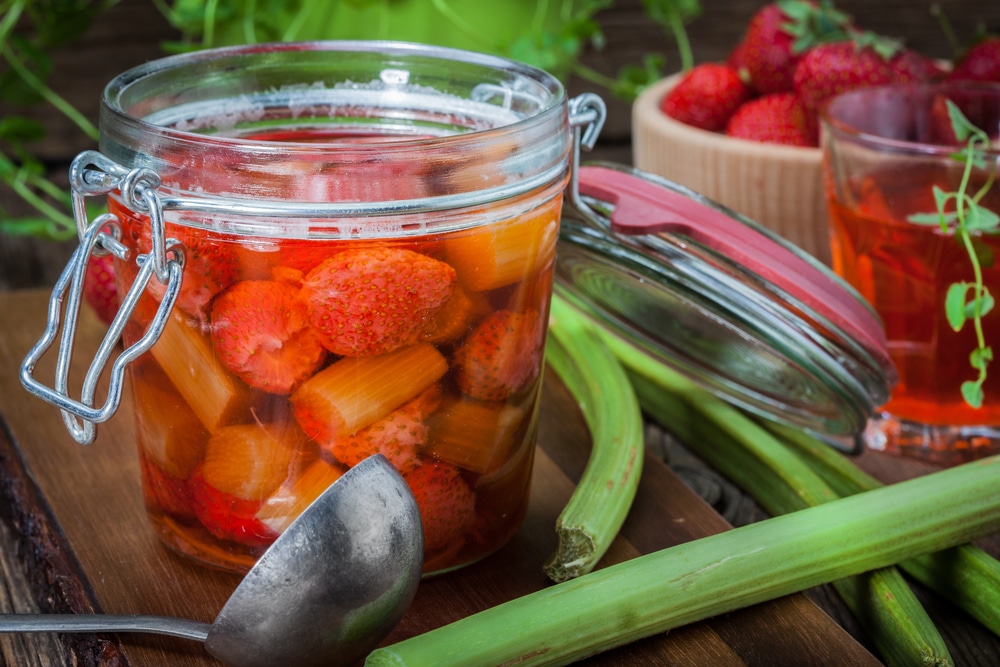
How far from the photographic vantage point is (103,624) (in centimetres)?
52

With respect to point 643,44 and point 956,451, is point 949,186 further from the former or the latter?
point 643,44

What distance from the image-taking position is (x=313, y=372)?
1.68ft

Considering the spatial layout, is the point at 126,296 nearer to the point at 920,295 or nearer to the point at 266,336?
the point at 266,336

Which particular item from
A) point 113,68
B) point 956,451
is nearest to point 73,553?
point 956,451

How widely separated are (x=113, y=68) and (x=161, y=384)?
986mm

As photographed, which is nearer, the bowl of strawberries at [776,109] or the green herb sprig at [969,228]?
the green herb sprig at [969,228]

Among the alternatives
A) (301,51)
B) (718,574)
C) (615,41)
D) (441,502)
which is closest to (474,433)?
(441,502)

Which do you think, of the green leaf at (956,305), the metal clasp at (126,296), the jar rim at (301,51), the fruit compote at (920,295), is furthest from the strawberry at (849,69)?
the metal clasp at (126,296)

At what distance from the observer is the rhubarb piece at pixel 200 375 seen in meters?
0.52

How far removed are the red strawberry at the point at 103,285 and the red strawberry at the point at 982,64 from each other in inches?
28.0

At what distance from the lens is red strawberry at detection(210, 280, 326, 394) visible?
0.50 meters

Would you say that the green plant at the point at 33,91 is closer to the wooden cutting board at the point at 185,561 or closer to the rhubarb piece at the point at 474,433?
the wooden cutting board at the point at 185,561

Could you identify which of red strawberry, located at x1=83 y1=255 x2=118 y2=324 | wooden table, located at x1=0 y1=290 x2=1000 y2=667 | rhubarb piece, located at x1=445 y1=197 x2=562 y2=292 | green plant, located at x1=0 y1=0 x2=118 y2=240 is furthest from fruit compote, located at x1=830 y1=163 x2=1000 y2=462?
green plant, located at x1=0 y1=0 x2=118 y2=240

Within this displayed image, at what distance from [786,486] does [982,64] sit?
1.54ft
